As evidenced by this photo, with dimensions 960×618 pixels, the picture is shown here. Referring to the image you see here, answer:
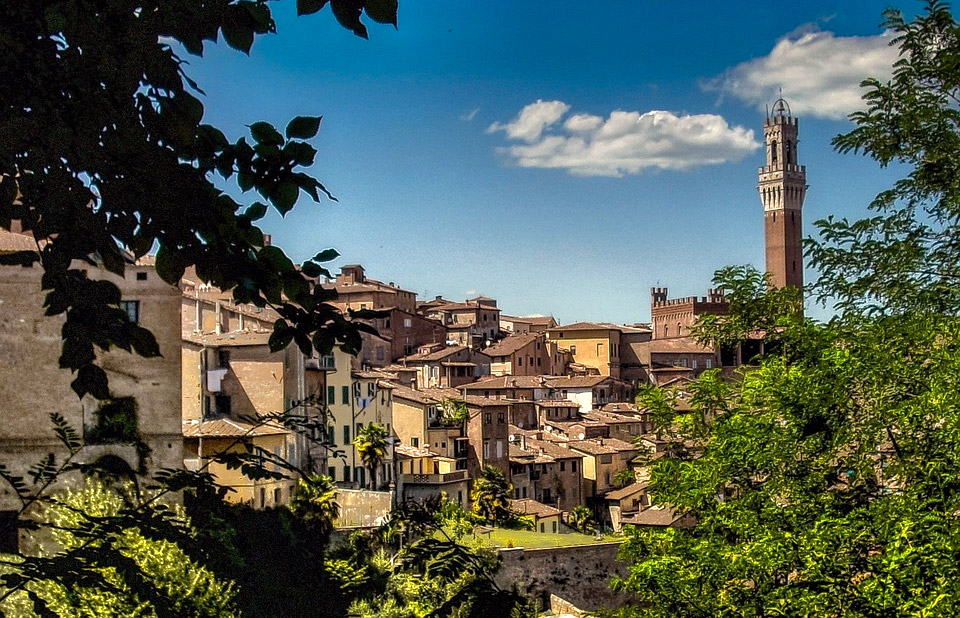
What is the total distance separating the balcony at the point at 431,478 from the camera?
41062mm

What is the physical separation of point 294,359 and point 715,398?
955 inches

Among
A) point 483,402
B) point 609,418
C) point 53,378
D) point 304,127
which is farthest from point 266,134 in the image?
point 609,418

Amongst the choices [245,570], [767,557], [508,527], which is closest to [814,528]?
[767,557]

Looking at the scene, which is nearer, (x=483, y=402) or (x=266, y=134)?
(x=266, y=134)

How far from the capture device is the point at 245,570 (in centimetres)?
322

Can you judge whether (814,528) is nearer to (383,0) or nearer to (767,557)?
(767,557)

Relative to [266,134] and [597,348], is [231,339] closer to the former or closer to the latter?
[266,134]

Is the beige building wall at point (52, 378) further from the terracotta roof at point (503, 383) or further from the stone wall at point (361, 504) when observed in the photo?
the terracotta roof at point (503, 383)

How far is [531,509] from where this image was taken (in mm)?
45688

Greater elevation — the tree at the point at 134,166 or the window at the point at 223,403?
the tree at the point at 134,166

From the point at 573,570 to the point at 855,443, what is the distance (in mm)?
24221

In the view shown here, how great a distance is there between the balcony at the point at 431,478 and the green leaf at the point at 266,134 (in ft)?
125

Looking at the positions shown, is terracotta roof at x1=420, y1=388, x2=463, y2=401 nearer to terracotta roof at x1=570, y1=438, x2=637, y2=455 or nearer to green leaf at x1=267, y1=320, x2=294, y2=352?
terracotta roof at x1=570, y1=438, x2=637, y2=455

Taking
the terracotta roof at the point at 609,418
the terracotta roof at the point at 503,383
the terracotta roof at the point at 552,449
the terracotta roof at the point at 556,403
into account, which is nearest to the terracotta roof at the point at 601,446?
the terracotta roof at the point at 552,449
